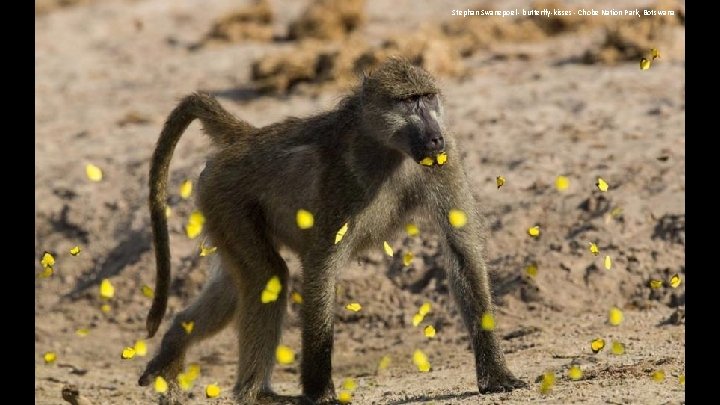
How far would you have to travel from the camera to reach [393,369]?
323 inches

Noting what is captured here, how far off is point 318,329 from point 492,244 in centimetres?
275

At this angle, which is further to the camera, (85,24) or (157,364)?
(85,24)

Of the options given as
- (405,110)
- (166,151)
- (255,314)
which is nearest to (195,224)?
(255,314)

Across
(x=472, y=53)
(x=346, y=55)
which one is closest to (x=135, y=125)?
(x=346, y=55)

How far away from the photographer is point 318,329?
22.0ft

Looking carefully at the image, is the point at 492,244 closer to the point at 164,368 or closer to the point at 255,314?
the point at 255,314

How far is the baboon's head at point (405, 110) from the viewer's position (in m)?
A: 6.59

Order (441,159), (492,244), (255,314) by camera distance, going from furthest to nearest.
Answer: (492,244), (255,314), (441,159)

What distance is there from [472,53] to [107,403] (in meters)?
6.62

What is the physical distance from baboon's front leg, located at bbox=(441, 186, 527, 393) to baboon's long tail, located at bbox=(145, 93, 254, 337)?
1.61 metres

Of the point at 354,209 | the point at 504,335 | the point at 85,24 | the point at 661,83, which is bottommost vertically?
the point at 504,335

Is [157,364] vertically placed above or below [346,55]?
below

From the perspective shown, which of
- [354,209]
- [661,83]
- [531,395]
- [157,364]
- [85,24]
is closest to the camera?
[531,395]
